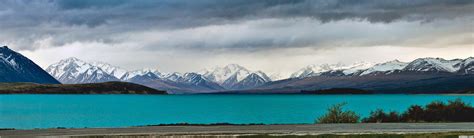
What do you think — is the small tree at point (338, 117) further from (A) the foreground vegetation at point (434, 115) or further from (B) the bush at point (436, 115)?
(B) the bush at point (436, 115)

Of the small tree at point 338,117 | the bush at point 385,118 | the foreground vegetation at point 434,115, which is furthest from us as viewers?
the bush at point 385,118

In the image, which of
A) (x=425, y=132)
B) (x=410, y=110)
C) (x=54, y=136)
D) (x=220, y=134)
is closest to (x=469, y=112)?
(x=410, y=110)

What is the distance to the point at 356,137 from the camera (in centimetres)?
3256

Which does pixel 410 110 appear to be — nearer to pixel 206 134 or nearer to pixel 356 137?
pixel 356 137

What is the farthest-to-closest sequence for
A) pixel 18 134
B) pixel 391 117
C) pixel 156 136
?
pixel 391 117
pixel 18 134
pixel 156 136

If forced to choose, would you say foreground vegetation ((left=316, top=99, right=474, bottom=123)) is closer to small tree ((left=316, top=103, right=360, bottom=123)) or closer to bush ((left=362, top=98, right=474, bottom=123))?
bush ((left=362, top=98, right=474, bottom=123))

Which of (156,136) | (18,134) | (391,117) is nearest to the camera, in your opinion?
(156,136)

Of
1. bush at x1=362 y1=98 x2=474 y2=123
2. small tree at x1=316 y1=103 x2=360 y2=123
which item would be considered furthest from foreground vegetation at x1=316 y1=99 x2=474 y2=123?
small tree at x1=316 y1=103 x2=360 y2=123

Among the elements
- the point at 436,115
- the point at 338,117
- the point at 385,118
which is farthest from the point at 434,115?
the point at 338,117

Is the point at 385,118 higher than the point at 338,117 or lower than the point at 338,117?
higher

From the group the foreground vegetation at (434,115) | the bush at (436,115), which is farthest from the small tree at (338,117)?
the bush at (436,115)

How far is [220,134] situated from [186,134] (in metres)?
1.61

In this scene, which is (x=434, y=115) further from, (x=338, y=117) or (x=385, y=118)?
(x=338, y=117)

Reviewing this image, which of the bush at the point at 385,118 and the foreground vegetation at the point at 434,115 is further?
the bush at the point at 385,118
